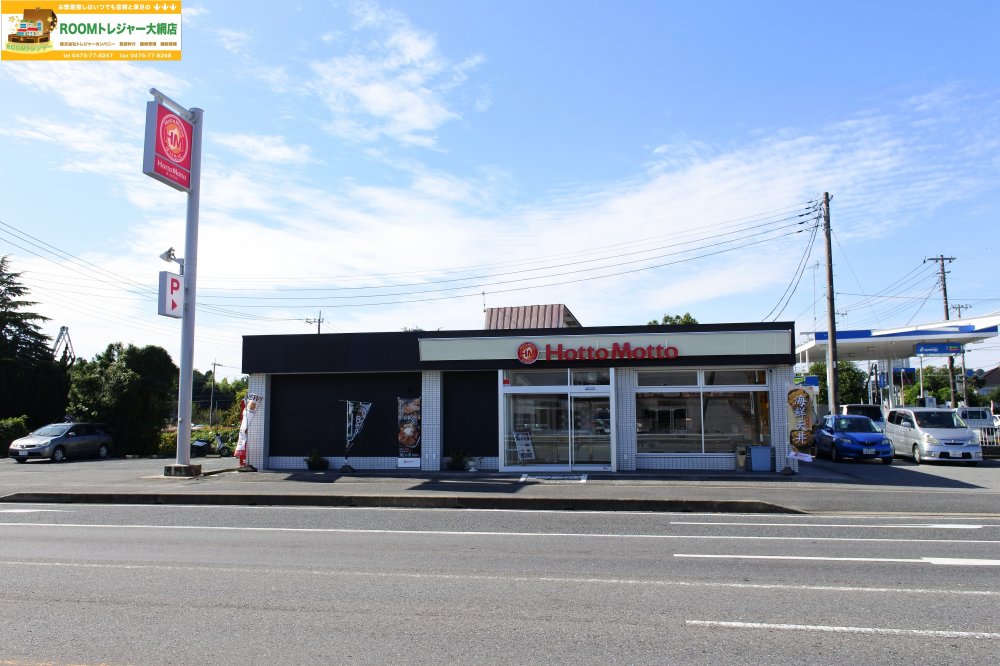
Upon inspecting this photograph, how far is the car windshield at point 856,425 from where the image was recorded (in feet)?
83.5

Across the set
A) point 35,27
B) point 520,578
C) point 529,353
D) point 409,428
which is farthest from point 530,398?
point 35,27

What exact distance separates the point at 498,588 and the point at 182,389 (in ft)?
49.0

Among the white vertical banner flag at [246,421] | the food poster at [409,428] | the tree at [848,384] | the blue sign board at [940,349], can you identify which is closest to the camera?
the food poster at [409,428]

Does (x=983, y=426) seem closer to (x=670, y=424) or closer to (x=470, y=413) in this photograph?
(x=670, y=424)

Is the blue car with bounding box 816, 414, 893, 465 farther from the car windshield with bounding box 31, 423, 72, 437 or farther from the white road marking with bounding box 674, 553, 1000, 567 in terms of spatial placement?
the car windshield with bounding box 31, 423, 72, 437

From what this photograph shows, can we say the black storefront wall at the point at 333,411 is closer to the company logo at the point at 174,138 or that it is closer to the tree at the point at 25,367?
the company logo at the point at 174,138

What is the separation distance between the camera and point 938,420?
24656mm

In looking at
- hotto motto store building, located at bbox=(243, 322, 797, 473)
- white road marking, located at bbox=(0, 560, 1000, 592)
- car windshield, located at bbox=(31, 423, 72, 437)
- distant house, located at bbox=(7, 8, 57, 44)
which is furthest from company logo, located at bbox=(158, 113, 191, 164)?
car windshield, located at bbox=(31, 423, 72, 437)

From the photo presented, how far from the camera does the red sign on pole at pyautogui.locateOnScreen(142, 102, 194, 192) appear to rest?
18547 mm

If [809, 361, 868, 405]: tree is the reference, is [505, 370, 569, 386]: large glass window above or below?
below

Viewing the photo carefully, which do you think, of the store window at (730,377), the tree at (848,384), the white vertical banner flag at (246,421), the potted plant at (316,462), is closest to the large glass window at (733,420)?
the store window at (730,377)

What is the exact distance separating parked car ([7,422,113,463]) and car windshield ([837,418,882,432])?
94.6 feet

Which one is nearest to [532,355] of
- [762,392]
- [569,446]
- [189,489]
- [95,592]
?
[569,446]

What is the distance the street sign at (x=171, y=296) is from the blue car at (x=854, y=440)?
832 inches
